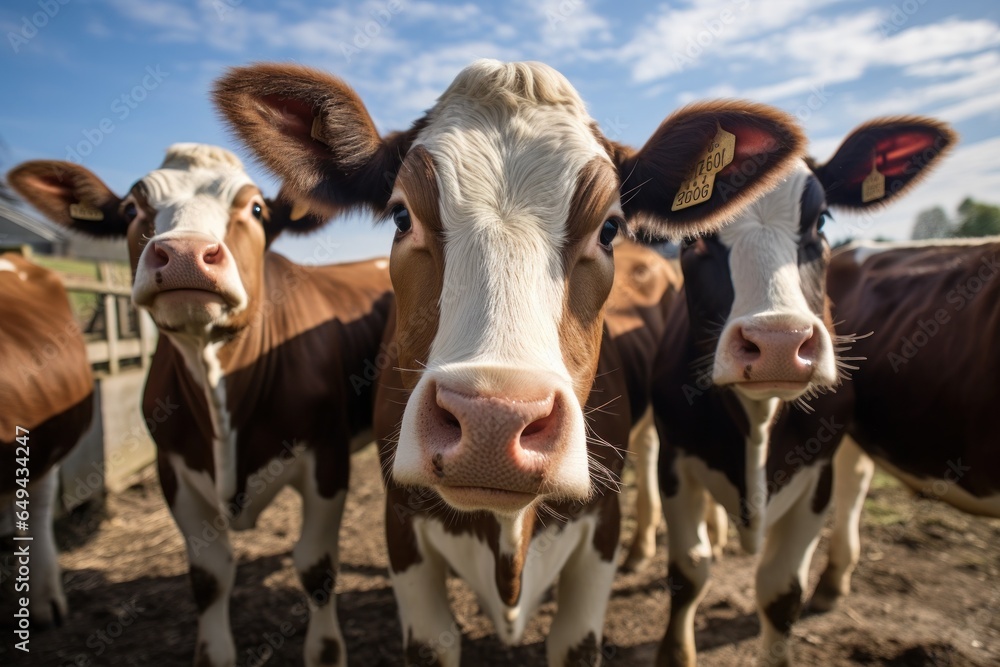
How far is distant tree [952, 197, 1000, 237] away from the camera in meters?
13.8

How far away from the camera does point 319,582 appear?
3303 mm

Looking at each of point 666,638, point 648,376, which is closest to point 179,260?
point 648,376

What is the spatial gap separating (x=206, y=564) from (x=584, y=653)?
2153 millimetres

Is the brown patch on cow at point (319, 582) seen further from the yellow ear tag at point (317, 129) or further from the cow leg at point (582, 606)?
the yellow ear tag at point (317, 129)

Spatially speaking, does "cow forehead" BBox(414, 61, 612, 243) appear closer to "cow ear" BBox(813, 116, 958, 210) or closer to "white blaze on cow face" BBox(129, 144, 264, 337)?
"white blaze on cow face" BBox(129, 144, 264, 337)

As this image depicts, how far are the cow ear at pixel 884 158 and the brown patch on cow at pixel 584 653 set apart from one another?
2560 mm

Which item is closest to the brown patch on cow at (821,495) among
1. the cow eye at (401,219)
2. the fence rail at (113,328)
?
the cow eye at (401,219)

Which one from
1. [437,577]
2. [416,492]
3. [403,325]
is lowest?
[437,577]

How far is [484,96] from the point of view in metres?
2.01

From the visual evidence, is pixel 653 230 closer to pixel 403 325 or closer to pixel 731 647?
pixel 403 325

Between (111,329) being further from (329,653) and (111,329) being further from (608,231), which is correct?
(608,231)

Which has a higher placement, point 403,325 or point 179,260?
point 179,260

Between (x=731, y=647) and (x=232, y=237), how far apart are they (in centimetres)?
378

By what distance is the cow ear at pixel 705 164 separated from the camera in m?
2.19
